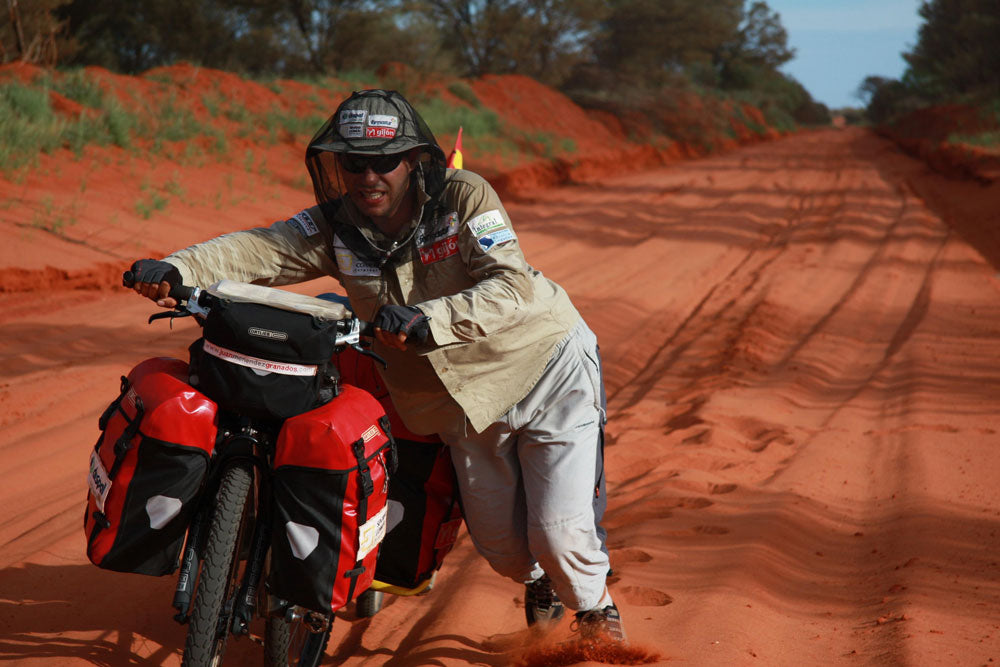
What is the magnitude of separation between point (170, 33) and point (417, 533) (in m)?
23.1

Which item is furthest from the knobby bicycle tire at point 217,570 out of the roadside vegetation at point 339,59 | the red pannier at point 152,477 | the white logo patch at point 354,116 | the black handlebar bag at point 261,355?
the roadside vegetation at point 339,59

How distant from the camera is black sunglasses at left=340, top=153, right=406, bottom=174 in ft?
9.86

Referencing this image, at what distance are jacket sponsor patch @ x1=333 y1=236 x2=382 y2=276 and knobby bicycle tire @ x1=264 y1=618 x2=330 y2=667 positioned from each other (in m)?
1.12

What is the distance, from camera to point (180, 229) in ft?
36.9

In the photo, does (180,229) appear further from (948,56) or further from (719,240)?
(948,56)

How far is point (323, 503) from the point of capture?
2572mm

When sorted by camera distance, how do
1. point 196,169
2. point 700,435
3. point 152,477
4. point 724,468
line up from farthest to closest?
point 196,169, point 700,435, point 724,468, point 152,477

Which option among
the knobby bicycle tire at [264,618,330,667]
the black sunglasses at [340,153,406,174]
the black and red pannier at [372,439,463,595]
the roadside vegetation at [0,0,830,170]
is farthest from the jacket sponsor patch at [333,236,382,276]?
the roadside vegetation at [0,0,830,170]

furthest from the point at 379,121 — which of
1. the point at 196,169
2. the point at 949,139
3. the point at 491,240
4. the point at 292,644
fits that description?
the point at 949,139

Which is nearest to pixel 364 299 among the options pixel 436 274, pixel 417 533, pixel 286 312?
pixel 436 274

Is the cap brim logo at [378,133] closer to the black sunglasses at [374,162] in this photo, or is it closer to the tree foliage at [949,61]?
the black sunglasses at [374,162]

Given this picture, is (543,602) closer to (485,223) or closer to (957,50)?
(485,223)

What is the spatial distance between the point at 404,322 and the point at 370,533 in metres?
0.62

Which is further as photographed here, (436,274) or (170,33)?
(170,33)
